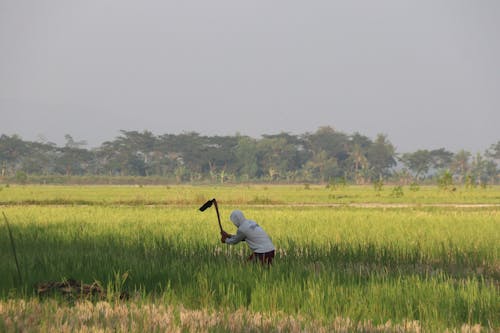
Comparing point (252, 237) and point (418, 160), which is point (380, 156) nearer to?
point (418, 160)

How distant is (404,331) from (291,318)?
0.85 m

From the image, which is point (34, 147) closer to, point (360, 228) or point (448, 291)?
point (360, 228)

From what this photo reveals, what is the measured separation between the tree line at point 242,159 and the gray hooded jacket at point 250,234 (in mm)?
89017

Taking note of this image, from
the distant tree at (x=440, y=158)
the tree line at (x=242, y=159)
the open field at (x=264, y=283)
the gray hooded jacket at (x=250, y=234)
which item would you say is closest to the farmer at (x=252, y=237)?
the gray hooded jacket at (x=250, y=234)

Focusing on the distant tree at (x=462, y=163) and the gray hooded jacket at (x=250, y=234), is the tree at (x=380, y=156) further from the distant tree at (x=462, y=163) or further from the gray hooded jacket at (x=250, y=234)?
the gray hooded jacket at (x=250, y=234)

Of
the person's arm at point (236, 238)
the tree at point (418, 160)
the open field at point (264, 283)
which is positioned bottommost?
the open field at point (264, 283)

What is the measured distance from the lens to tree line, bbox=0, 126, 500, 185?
3927 inches

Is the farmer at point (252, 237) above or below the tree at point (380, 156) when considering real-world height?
below

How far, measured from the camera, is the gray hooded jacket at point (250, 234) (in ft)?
23.4

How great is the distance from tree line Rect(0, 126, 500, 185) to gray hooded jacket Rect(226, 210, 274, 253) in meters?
89.0

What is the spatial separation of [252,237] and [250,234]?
0.08 meters

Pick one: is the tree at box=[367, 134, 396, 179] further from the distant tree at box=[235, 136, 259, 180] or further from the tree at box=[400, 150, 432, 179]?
the distant tree at box=[235, 136, 259, 180]

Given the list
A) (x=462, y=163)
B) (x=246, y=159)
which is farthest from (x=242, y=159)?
(x=462, y=163)

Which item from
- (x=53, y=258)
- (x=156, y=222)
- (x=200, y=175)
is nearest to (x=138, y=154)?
(x=200, y=175)
